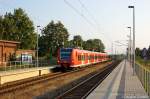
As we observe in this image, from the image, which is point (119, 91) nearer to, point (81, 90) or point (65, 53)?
point (81, 90)

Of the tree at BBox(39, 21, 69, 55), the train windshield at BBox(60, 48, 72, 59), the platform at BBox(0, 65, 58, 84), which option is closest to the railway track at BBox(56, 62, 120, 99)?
the platform at BBox(0, 65, 58, 84)

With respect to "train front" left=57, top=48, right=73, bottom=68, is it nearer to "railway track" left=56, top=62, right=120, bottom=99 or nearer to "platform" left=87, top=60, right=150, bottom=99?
"railway track" left=56, top=62, right=120, bottom=99

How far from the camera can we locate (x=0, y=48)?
4697 centimetres

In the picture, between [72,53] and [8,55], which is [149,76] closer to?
[72,53]

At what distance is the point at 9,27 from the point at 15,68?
5432 cm

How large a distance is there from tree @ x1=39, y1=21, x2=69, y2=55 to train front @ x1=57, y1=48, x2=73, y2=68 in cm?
5516

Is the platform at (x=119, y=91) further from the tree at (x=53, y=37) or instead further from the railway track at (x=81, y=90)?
the tree at (x=53, y=37)

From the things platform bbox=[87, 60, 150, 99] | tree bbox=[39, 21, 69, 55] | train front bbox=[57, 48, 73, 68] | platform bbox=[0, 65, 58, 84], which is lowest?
platform bbox=[87, 60, 150, 99]

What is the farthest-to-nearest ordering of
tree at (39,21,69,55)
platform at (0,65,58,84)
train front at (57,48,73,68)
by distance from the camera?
tree at (39,21,69,55) → train front at (57,48,73,68) → platform at (0,65,58,84)

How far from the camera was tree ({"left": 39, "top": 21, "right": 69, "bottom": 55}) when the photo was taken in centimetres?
10100

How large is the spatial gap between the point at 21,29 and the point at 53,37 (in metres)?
15.4

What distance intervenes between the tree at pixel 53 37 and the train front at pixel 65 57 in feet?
181

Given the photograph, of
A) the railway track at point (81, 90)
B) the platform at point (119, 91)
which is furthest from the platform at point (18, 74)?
the platform at point (119, 91)

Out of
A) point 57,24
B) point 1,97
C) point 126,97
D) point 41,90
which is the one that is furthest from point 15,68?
point 57,24
